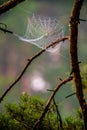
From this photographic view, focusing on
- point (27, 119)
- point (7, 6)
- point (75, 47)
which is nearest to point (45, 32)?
point (27, 119)

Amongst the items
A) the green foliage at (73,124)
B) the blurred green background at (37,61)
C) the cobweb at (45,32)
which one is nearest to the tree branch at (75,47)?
the green foliage at (73,124)

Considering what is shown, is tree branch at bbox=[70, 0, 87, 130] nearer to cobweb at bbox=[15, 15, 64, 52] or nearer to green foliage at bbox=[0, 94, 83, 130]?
green foliage at bbox=[0, 94, 83, 130]

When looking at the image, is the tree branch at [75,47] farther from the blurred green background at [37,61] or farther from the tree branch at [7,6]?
the blurred green background at [37,61]

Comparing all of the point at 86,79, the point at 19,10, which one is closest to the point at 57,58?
the point at 19,10

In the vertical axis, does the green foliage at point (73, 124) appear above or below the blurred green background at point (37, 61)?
above

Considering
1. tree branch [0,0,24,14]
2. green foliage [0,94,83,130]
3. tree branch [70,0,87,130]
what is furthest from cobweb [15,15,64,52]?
tree branch [0,0,24,14]

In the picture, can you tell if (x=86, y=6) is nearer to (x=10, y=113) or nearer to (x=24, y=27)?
(x=24, y=27)

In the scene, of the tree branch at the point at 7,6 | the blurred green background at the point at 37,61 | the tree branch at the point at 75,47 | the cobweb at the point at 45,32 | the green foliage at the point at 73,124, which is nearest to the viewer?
the tree branch at the point at 7,6

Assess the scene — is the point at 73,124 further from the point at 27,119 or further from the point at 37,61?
the point at 37,61
